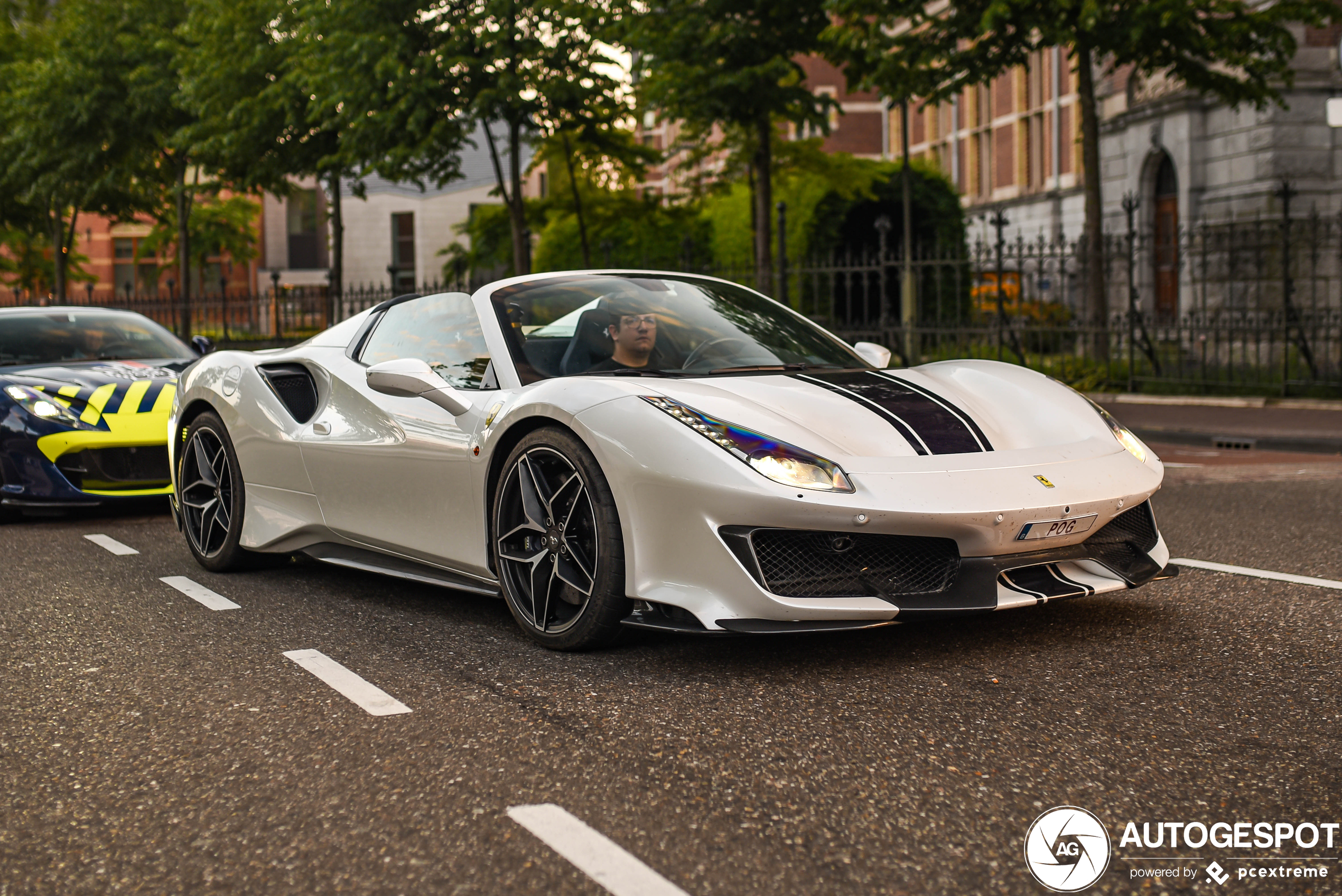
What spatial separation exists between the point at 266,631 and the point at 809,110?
13743 millimetres

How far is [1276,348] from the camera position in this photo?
17.9 m

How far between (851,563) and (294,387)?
9.45 feet

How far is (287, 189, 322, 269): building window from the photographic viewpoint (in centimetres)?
7056

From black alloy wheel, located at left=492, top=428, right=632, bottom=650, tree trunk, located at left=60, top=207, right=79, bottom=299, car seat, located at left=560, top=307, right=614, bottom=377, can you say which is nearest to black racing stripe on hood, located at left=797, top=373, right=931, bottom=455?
car seat, located at left=560, top=307, right=614, bottom=377

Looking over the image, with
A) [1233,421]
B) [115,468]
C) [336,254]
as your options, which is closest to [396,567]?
[115,468]

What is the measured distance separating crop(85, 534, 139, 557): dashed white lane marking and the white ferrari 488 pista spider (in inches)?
54.4

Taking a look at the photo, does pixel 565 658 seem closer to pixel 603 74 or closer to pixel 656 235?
pixel 603 74

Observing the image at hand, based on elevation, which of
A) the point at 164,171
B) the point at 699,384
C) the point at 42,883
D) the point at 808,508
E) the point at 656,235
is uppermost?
the point at 164,171

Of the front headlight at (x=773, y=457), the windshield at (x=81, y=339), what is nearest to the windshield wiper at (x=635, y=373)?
the front headlight at (x=773, y=457)

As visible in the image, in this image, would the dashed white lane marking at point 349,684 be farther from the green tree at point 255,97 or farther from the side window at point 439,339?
the green tree at point 255,97

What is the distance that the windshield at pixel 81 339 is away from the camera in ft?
29.4

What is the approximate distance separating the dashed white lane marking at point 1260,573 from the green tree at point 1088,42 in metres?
9.53

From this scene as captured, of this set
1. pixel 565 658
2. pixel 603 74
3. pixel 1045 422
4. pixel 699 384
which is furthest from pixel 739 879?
pixel 603 74

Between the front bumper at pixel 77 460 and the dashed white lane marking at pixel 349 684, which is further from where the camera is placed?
the front bumper at pixel 77 460
